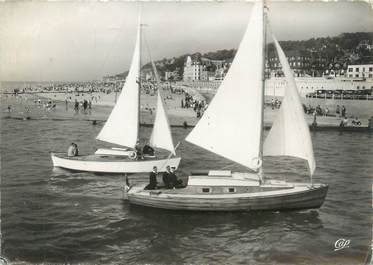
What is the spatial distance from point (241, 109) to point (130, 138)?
10.7 m

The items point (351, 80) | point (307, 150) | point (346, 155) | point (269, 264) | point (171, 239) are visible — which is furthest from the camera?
point (351, 80)

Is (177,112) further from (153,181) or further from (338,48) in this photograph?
(153,181)

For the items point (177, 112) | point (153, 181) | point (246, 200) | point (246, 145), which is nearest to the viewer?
point (246, 145)

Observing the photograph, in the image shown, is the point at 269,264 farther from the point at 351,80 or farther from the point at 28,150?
the point at 351,80

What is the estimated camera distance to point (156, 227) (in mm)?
22250

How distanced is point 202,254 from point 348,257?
5896 millimetres

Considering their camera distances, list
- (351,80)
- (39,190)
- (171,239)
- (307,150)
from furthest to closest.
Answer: (351,80) → (39,190) → (307,150) → (171,239)

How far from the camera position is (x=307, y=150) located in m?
22.3

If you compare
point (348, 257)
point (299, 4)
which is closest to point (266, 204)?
point (348, 257)

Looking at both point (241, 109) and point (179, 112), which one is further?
point (179, 112)

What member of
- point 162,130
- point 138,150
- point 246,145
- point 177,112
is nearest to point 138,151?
point 138,150

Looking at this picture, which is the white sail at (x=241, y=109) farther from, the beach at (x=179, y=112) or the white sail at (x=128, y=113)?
the beach at (x=179, y=112)

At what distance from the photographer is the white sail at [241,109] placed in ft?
70.8

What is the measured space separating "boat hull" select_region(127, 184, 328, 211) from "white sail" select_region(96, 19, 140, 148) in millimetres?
8169
